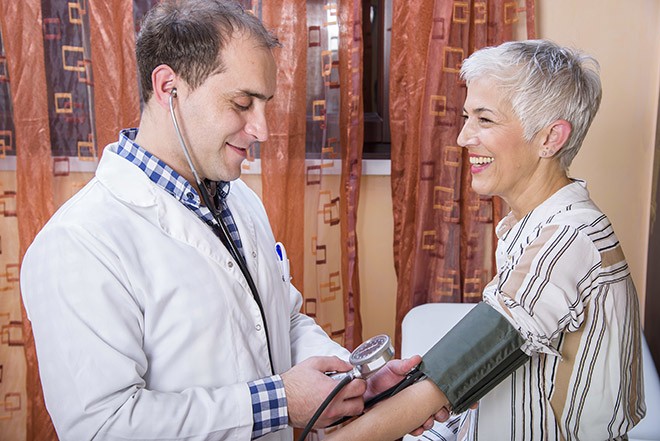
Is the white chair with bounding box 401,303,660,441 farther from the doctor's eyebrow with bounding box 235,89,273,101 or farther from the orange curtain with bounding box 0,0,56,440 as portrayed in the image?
the orange curtain with bounding box 0,0,56,440

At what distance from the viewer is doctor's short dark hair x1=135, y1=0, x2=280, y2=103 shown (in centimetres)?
109

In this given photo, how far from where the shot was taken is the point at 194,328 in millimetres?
1062

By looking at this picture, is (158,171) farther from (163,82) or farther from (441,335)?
(441,335)

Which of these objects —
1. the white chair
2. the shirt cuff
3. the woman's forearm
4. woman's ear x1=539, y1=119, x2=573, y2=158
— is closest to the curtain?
the white chair

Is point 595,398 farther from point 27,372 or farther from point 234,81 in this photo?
point 27,372

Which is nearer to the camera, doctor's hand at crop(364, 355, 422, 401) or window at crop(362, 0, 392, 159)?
doctor's hand at crop(364, 355, 422, 401)

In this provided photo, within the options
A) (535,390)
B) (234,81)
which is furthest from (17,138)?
(535,390)

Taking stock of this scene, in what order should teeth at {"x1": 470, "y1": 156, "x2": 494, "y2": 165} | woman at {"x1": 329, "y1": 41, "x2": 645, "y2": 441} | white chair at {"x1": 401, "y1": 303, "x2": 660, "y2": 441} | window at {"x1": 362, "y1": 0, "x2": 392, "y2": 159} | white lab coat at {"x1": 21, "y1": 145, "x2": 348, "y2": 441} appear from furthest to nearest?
window at {"x1": 362, "y1": 0, "x2": 392, "y2": 159}, white chair at {"x1": 401, "y1": 303, "x2": 660, "y2": 441}, teeth at {"x1": 470, "y1": 156, "x2": 494, "y2": 165}, woman at {"x1": 329, "y1": 41, "x2": 645, "y2": 441}, white lab coat at {"x1": 21, "y1": 145, "x2": 348, "y2": 441}

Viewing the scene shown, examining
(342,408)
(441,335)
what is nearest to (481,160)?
(342,408)

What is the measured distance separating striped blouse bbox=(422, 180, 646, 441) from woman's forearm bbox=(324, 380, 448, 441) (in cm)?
15

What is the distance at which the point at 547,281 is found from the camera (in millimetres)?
1026

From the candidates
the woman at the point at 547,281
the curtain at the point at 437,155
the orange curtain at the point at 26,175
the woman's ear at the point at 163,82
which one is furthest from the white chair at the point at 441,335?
the orange curtain at the point at 26,175

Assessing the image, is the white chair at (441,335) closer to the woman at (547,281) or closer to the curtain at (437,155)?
the curtain at (437,155)

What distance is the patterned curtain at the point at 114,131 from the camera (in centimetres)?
204
